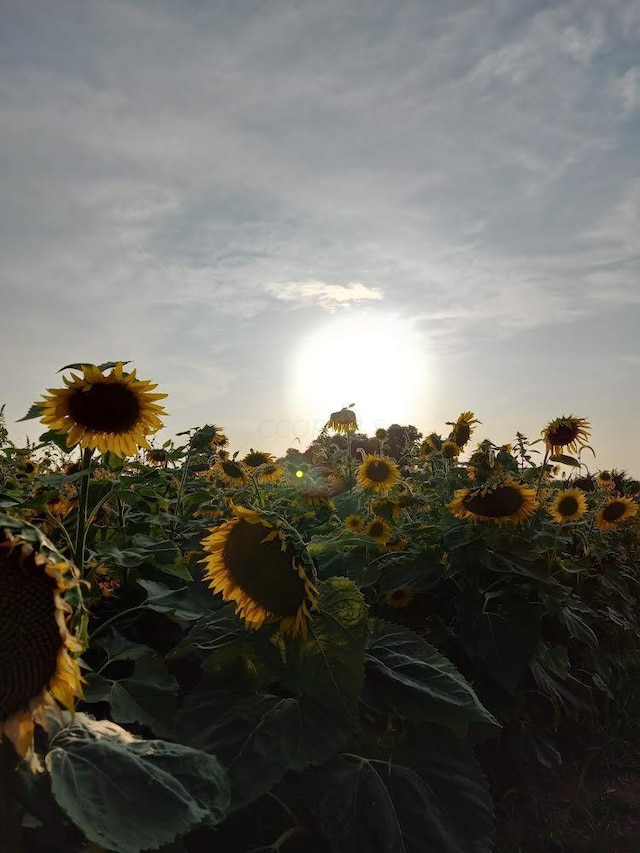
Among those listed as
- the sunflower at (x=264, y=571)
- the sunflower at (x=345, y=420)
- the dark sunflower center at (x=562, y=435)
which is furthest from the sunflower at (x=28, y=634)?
the sunflower at (x=345, y=420)

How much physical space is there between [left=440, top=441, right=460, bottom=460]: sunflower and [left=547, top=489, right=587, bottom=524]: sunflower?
1.09m

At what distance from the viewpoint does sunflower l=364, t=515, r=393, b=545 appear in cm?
383

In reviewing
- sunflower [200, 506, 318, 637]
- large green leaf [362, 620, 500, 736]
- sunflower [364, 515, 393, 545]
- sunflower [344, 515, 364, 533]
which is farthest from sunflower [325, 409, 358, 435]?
sunflower [200, 506, 318, 637]

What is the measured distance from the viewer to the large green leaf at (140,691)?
2150 mm

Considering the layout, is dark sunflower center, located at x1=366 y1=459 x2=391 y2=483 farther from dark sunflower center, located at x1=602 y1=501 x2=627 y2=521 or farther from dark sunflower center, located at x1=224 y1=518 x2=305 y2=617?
dark sunflower center, located at x1=224 y1=518 x2=305 y2=617

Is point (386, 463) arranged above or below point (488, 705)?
above

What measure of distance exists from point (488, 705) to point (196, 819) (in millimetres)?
2180

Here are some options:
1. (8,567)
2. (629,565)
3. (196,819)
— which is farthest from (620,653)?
(8,567)

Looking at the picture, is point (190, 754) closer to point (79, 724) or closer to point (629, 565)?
point (79, 724)

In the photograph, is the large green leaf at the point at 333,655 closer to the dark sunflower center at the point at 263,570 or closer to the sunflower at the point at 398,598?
the dark sunflower center at the point at 263,570

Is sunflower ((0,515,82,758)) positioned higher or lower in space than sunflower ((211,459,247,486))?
lower

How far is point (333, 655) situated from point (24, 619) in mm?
1107

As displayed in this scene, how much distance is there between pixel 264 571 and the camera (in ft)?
7.42

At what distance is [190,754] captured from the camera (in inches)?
63.6
